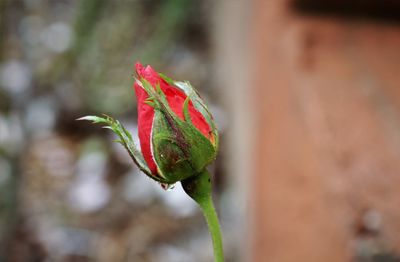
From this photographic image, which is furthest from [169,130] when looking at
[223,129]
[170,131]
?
[223,129]

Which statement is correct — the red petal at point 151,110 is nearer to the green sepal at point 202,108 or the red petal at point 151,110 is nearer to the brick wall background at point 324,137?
the green sepal at point 202,108

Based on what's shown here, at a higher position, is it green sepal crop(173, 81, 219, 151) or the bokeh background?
green sepal crop(173, 81, 219, 151)

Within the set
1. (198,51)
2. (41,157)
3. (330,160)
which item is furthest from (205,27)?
(330,160)

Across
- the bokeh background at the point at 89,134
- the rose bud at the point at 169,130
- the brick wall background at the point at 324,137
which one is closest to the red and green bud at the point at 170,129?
the rose bud at the point at 169,130

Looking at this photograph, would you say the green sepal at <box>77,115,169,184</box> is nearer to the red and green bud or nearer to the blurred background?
the red and green bud

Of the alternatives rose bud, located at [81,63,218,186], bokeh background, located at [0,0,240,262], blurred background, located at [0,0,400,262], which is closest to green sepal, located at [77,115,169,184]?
rose bud, located at [81,63,218,186]

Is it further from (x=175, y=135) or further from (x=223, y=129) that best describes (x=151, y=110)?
(x=223, y=129)
